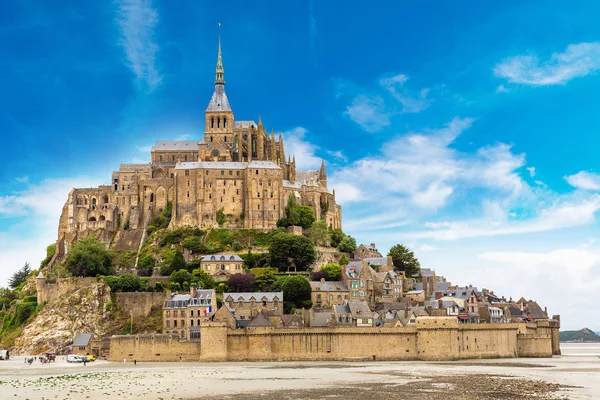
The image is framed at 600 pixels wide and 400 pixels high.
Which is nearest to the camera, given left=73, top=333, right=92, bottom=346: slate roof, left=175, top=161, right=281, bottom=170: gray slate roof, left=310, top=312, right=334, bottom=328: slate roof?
left=310, top=312, right=334, bottom=328: slate roof

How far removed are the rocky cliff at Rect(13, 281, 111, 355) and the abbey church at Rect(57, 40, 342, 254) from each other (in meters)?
23.9

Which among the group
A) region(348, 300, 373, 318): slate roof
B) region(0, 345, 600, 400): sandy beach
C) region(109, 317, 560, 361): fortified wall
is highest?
region(348, 300, 373, 318): slate roof

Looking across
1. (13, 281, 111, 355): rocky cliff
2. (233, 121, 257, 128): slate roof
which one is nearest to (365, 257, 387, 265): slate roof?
(233, 121, 257, 128): slate roof

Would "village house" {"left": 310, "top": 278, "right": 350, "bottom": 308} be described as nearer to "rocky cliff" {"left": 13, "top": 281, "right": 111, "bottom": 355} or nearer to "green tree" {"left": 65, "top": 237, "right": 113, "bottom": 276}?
"rocky cliff" {"left": 13, "top": 281, "right": 111, "bottom": 355}

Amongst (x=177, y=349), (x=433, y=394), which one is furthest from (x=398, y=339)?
(x=433, y=394)

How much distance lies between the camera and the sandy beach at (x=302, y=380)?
44.6 meters

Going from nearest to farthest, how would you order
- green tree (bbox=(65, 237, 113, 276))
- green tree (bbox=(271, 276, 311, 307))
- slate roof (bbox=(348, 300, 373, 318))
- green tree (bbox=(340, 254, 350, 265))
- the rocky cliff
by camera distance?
slate roof (bbox=(348, 300, 373, 318)) < the rocky cliff < green tree (bbox=(271, 276, 311, 307)) < green tree (bbox=(65, 237, 113, 276)) < green tree (bbox=(340, 254, 350, 265))

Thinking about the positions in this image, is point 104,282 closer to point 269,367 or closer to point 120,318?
point 120,318

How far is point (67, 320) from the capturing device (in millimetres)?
77625

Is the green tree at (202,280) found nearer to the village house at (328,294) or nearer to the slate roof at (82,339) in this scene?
the village house at (328,294)

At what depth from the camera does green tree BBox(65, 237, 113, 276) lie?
88562 mm

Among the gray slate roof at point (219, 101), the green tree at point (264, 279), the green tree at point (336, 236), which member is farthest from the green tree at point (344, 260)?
the gray slate roof at point (219, 101)

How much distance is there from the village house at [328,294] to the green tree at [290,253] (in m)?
8.56

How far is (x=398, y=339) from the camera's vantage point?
7075cm
